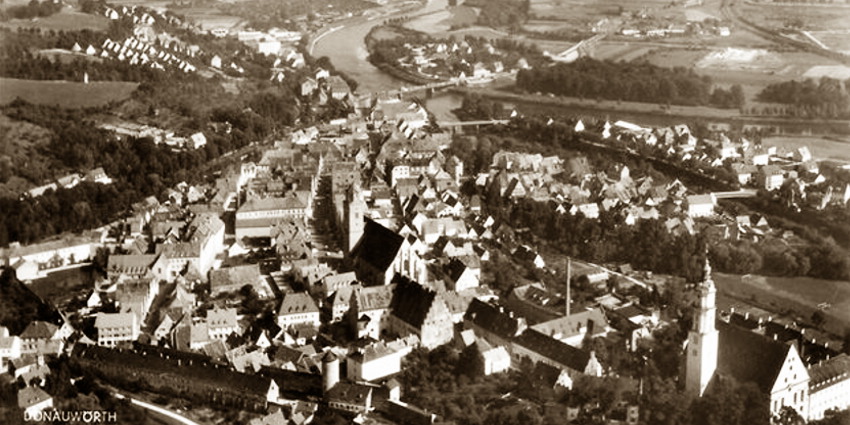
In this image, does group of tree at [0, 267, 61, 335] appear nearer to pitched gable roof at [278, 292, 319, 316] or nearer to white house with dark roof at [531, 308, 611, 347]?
pitched gable roof at [278, 292, 319, 316]

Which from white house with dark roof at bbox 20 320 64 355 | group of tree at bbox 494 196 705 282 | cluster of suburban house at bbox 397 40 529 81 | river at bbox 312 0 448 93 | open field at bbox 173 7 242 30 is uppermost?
white house with dark roof at bbox 20 320 64 355

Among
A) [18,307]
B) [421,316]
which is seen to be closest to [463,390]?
[421,316]

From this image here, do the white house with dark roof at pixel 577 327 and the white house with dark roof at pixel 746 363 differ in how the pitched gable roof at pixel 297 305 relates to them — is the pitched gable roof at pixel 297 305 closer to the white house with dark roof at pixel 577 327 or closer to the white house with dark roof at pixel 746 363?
the white house with dark roof at pixel 577 327

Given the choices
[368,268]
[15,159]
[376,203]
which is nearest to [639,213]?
[376,203]

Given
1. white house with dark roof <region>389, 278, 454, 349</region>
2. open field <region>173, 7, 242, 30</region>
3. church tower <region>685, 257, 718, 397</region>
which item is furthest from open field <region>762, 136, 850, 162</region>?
open field <region>173, 7, 242, 30</region>

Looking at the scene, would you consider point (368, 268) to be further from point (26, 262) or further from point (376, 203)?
point (26, 262)

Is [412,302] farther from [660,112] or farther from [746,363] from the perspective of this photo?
[660,112]
